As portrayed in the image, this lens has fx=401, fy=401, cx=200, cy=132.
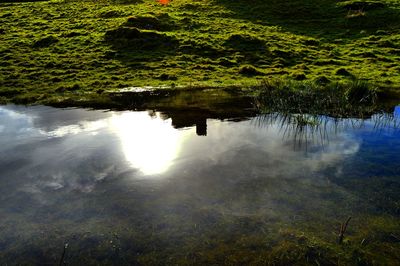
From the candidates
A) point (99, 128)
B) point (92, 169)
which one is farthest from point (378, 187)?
point (99, 128)

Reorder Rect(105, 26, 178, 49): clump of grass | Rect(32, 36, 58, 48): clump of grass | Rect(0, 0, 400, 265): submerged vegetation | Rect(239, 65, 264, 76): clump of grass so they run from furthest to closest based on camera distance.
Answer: Rect(32, 36, 58, 48): clump of grass
Rect(105, 26, 178, 49): clump of grass
Rect(239, 65, 264, 76): clump of grass
Rect(0, 0, 400, 265): submerged vegetation

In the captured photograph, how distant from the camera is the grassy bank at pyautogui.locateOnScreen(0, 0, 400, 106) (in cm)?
3006

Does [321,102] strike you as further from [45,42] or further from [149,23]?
[45,42]

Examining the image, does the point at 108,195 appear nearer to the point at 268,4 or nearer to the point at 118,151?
the point at 118,151

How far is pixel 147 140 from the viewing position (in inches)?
642

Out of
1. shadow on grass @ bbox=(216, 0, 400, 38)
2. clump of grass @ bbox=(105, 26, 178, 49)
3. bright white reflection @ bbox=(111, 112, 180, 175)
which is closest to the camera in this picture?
bright white reflection @ bbox=(111, 112, 180, 175)

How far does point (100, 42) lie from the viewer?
4034 centimetres

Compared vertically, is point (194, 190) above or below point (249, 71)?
below

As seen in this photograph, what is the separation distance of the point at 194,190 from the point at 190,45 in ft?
93.7

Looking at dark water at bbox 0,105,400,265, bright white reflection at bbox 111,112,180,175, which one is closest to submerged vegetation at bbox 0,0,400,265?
dark water at bbox 0,105,400,265

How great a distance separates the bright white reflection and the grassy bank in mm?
7017

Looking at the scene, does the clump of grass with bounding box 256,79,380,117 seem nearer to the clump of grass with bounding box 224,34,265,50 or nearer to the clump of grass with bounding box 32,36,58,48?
the clump of grass with bounding box 224,34,265,50

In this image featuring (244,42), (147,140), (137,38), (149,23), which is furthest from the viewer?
(149,23)

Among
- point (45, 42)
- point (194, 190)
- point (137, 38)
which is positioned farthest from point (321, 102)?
point (45, 42)
